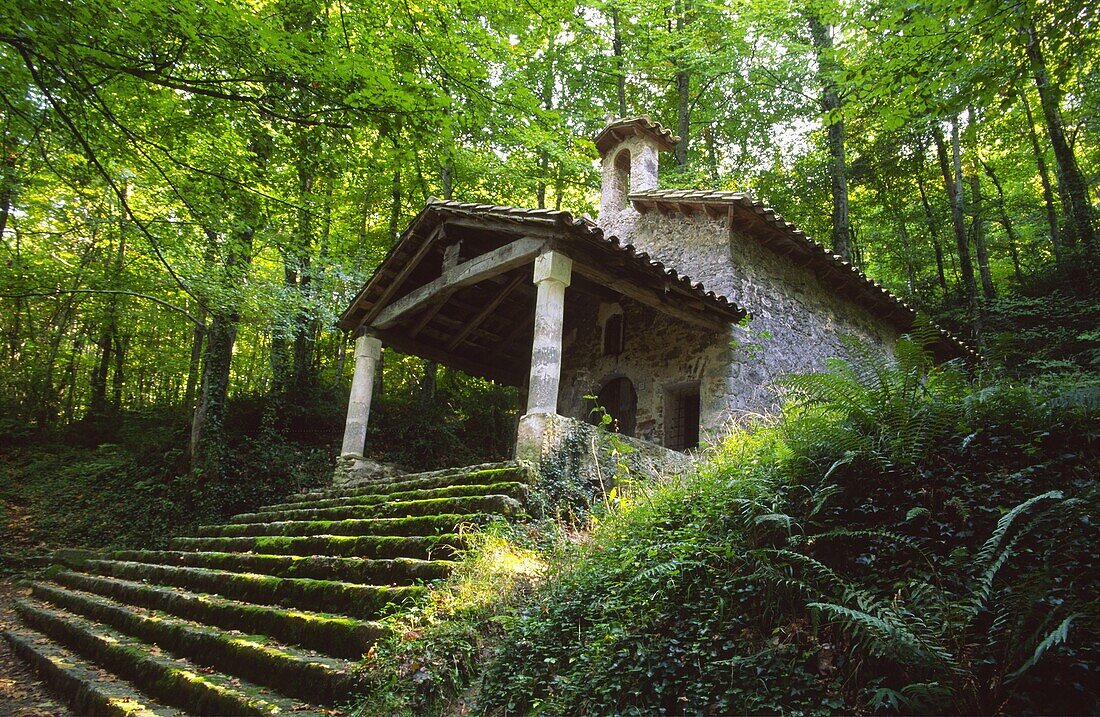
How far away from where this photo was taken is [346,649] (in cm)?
383

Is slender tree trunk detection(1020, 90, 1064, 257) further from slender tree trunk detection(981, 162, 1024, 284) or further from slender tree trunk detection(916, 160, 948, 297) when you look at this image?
slender tree trunk detection(916, 160, 948, 297)

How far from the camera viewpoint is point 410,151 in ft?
17.1

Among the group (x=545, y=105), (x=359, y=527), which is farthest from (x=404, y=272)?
(x=545, y=105)

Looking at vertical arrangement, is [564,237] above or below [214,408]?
above

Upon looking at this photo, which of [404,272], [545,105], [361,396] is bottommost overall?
[361,396]

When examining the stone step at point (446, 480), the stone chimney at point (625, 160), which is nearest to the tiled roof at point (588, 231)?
the stone step at point (446, 480)

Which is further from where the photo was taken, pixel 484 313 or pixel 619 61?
pixel 619 61

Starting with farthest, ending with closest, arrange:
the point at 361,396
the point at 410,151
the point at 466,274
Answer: the point at 361,396 < the point at 466,274 < the point at 410,151

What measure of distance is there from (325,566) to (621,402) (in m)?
6.63

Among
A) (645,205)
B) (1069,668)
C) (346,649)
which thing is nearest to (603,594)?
(346,649)

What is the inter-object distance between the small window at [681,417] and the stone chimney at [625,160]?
3.61 metres

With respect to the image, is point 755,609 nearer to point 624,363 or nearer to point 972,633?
point 972,633

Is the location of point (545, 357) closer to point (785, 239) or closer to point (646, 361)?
point (646, 361)

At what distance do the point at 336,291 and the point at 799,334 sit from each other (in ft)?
30.0
